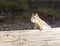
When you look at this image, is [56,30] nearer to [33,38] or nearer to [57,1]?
[33,38]

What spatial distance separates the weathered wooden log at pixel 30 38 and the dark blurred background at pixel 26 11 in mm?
3770

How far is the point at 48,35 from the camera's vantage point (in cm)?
144

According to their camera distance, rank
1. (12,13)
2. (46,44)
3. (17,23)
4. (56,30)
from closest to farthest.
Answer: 1. (46,44)
2. (56,30)
3. (17,23)
4. (12,13)

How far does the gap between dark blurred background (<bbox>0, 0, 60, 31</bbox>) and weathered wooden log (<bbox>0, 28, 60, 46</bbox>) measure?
3770 millimetres

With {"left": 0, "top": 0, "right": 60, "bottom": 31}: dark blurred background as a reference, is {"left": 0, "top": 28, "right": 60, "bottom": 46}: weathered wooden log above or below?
above

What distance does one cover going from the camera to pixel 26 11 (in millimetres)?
6062

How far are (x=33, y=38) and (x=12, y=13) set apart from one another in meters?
4.59

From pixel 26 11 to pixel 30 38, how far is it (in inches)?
185

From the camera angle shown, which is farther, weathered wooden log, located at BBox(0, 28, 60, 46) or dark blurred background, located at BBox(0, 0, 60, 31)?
dark blurred background, located at BBox(0, 0, 60, 31)

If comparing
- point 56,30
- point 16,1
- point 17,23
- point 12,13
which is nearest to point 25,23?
point 17,23

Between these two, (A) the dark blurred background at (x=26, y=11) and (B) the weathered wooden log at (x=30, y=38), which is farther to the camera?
(A) the dark blurred background at (x=26, y=11)

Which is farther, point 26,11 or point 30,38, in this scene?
point 26,11

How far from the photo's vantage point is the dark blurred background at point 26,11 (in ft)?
17.9

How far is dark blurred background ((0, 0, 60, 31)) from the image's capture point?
5.46 m
